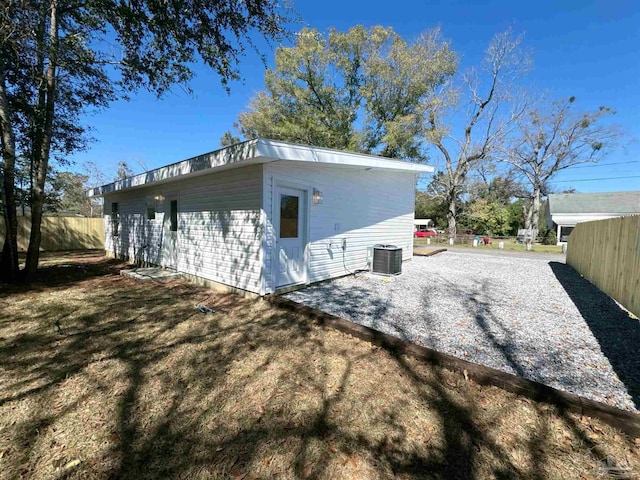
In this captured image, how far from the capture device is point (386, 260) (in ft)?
23.1

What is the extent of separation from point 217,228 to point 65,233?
1241cm

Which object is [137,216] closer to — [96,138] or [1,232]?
[96,138]

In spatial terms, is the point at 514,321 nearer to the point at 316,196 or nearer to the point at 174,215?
the point at 316,196

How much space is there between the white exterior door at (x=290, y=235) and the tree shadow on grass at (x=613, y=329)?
15.1ft

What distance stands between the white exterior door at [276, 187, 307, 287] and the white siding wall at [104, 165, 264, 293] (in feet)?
1.53

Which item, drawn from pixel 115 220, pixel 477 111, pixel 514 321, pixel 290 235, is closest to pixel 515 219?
pixel 477 111

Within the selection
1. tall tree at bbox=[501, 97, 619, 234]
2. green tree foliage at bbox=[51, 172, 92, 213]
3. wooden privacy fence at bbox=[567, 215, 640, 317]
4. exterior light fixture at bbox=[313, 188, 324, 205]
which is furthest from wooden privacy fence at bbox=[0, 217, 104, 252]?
tall tree at bbox=[501, 97, 619, 234]

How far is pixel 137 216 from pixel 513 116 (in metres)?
22.7

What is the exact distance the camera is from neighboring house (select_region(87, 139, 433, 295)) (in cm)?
503

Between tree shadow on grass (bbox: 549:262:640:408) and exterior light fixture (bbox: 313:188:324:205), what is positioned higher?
exterior light fixture (bbox: 313:188:324:205)

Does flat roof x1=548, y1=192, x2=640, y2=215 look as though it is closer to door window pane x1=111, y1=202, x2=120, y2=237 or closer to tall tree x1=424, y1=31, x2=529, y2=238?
tall tree x1=424, y1=31, x2=529, y2=238

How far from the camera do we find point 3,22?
13.1 ft

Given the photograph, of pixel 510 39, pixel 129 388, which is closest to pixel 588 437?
pixel 129 388

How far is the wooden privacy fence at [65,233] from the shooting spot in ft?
40.5
